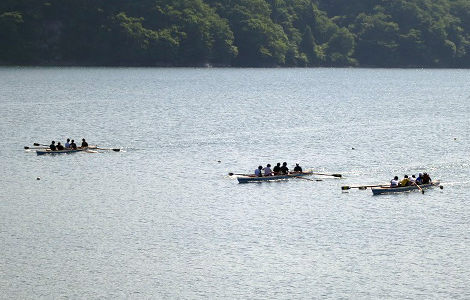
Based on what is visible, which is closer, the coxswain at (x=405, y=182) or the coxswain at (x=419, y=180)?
the coxswain at (x=405, y=182)

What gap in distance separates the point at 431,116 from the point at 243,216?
3148 inches

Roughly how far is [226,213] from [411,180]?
1728 centimetres

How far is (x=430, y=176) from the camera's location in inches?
3322

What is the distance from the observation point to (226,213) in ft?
227

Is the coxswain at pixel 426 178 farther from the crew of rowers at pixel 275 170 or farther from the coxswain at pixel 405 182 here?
the crew of rowers at pixel 275 170

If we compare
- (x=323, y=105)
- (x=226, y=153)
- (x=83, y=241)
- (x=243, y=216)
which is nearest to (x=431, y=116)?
(x=323, y=105)

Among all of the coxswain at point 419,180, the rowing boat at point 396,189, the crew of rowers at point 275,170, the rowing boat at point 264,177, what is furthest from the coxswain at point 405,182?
the crew of rowers at point 275,170

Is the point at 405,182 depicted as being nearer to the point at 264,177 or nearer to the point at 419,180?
the point at 419,180

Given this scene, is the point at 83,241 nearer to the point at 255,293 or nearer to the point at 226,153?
the point at 255,293

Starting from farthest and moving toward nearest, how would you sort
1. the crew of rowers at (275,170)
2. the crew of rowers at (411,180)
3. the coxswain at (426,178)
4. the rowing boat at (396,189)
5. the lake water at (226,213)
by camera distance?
the crew of rowers at (275,170) → the coxswain at (426,178) → the crew of rowers at (411,180) → the rowing boat at (396,189) → the lake water at (226,213)

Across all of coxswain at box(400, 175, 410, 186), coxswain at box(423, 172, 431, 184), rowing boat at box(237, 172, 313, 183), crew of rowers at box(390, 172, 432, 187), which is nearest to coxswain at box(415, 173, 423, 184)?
crew of rowers at box(390, 172, 432, 187)

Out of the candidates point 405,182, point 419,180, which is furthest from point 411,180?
point 405,182

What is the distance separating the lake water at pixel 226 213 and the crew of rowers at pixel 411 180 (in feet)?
Result: 3.24

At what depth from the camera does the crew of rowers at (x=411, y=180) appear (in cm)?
7675
